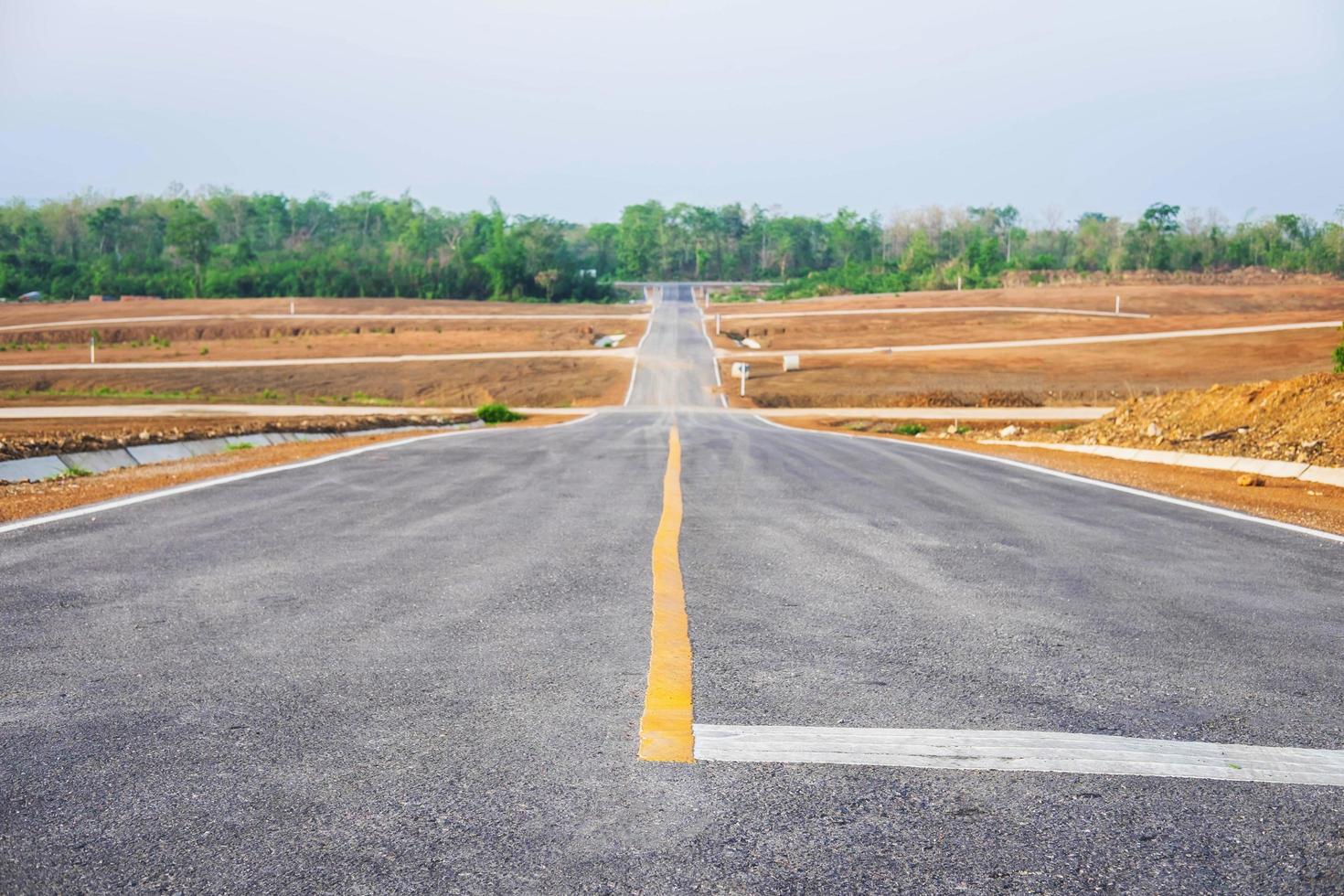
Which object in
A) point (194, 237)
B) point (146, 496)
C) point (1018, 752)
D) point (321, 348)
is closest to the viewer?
point (1018, 752)

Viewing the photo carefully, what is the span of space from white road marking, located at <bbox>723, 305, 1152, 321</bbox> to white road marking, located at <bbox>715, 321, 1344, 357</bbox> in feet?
42.4

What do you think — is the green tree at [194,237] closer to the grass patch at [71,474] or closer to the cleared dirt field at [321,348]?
the cleared dirt field at [321,348]

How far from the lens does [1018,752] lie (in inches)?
110

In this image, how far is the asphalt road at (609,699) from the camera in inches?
87.0

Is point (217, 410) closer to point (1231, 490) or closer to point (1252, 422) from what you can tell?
point (1252, 422)

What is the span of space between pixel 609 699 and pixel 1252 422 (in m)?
16.2

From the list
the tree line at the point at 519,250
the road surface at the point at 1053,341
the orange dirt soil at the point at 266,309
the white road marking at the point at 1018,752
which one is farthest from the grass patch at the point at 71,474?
the tree line at the point at 519,250

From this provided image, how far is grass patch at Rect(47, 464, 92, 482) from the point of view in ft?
42.2

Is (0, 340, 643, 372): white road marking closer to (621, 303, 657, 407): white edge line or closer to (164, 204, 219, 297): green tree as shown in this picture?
(621, 303, 657, 407): white edge line

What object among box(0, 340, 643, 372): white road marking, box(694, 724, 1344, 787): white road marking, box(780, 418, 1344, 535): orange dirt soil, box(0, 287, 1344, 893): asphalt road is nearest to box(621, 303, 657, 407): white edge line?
box(0, 340, 643, 372): white road marking

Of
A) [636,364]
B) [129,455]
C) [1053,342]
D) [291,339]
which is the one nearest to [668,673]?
[129,455]

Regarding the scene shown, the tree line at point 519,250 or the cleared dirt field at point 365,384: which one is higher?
the tree line at point 519,250

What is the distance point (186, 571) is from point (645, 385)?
175ft

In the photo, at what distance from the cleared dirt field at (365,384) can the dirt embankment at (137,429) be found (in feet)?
47.9
